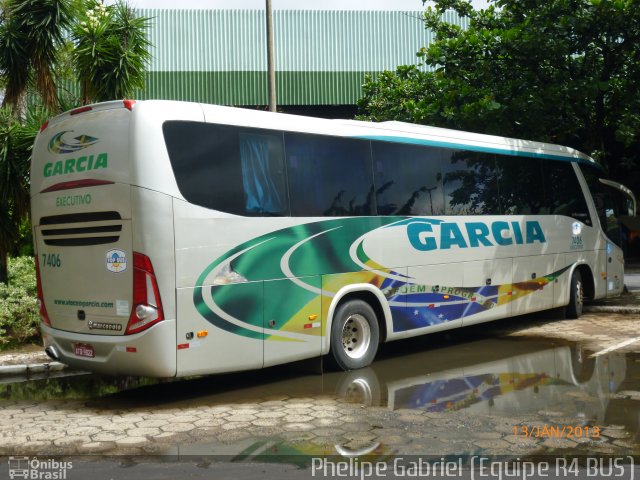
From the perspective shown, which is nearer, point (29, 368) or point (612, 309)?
point (29, 368)

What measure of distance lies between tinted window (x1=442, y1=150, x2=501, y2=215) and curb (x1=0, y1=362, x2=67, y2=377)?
5900 millimetres

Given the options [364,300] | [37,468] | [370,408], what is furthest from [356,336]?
[37,468]

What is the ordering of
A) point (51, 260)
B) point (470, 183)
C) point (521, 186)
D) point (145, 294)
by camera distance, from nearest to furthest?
point (145, 294), point (51, 260), point (470, 183), point (521, 186)

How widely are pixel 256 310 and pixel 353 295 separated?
177 centimetres

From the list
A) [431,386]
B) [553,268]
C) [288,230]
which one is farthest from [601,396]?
[553,268]

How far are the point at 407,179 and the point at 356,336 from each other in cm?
231

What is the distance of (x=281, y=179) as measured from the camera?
→ 891 centimetres

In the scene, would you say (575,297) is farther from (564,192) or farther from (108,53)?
(108,53)

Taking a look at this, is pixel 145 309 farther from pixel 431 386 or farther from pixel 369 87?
pixel 369 87

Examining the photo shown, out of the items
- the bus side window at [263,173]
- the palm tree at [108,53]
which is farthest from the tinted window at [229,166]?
the palm tree at [108,53]

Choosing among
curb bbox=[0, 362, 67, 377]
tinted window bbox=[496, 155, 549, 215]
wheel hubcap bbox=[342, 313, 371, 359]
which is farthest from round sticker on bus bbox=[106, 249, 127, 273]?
tinted window bbox=[496, 155, 549, 215]

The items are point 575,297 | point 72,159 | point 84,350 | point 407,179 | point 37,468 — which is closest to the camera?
point 37,468

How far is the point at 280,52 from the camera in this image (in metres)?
29.0

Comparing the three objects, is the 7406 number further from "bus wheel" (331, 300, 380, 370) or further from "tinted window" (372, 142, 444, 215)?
"tinted window" (372, 142, 444, 215)
